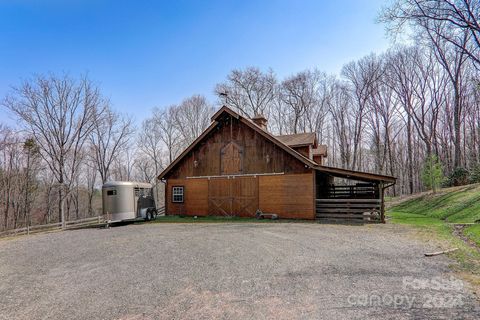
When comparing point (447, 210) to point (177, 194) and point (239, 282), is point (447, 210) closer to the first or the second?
point (239, 282)

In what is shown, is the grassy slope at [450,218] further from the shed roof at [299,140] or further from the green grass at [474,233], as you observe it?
the shed roof at [299,140]

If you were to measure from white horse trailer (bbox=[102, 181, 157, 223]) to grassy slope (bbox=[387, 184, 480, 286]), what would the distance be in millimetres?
15604

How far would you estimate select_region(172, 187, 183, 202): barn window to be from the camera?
19.5m

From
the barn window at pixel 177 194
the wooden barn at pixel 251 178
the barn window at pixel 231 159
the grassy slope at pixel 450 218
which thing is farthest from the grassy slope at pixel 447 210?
the barn window at pixel 177 194

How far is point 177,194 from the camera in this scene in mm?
19609

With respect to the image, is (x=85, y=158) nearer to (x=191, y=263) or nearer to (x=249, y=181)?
(x=249, y=181)

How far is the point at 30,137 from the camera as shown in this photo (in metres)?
25.7

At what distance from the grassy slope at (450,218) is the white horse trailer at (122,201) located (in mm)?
15604

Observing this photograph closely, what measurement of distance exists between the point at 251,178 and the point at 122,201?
8209 mm

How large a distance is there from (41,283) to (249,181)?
1246 centimetres

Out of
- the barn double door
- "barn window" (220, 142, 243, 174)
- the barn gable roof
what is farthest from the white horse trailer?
"barn window" (220, 142, 243, 174)

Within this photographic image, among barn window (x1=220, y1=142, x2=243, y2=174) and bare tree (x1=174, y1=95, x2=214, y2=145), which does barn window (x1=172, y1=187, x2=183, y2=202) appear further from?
bare tree (x1=174, y1=95, x2=214, y2=145)

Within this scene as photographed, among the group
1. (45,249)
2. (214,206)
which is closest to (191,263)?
(45,249)

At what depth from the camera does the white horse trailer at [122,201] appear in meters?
17.2
